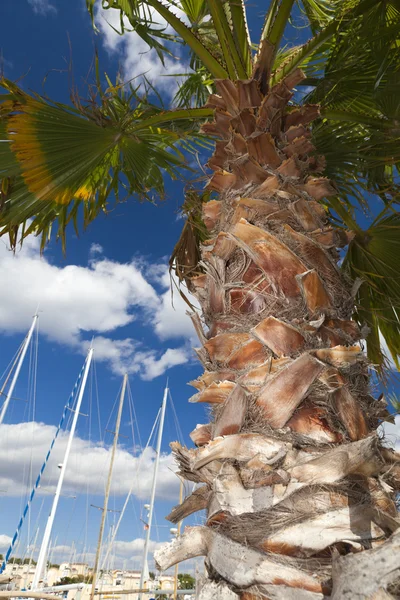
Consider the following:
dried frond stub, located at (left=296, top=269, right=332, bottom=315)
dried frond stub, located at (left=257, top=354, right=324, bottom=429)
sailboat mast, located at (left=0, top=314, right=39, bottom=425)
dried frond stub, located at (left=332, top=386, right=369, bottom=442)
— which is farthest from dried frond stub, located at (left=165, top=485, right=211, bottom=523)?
sailboat mast, located at (left=0, top=314, right=39, bottom=425)

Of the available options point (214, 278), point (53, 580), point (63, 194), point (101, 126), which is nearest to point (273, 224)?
point (214, 278)

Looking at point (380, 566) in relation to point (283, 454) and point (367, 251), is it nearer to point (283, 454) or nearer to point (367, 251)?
point (283, 454)

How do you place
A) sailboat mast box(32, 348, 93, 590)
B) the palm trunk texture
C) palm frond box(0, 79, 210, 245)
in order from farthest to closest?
sailboat mast box(32, 348, 93, 590) → palm frond box(0, 79, 210, 245) → the palm trunk texture

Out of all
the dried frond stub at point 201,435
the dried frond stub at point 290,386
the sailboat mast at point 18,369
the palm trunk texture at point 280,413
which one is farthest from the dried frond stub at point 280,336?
the sailboat mast at point 18,369

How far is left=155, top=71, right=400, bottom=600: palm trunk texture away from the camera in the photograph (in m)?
1.43

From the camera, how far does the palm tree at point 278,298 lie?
1.46 m

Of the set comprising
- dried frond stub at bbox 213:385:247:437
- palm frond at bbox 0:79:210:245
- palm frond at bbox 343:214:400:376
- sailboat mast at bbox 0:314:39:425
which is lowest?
dried frond stub at bbox 213:385:247:437

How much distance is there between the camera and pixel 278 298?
2.05 m

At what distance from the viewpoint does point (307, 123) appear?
295cm

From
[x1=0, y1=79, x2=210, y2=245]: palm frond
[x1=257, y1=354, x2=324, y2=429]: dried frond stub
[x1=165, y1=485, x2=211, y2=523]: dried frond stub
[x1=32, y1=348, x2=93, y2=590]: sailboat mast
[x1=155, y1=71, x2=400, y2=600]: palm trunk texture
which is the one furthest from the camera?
[x1=32, y1=348, x2=93, y2=590]: sailboat mast

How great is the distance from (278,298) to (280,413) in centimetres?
57

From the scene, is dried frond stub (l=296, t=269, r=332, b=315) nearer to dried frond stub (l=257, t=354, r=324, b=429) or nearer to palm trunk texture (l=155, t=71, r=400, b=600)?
palm trunk texture (l=155, t=71, r=400, b=600)

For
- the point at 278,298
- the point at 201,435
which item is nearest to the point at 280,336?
the point at 278,298

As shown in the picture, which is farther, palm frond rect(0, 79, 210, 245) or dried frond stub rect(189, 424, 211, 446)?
palm frond rect(0, 79, 210, 245)
